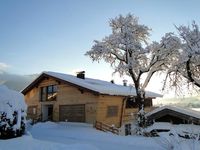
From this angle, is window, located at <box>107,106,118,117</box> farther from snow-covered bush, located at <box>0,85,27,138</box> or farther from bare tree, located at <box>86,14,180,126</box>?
snow-covered bush, located at <box>0,85,27,138</box>

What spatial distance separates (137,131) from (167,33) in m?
9.15

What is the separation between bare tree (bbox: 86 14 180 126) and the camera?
22.5 m

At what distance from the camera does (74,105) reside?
2731cm

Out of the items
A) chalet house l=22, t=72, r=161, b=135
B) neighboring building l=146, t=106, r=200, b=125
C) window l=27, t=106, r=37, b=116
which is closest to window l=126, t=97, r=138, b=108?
chalet house l=22, t=72, r=161, b=135

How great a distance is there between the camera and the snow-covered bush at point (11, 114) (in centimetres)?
956

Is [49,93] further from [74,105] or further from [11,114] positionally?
[11,114]

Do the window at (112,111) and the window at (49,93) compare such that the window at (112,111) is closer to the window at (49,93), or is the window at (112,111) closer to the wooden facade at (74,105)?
the wooden facade at (74,105)

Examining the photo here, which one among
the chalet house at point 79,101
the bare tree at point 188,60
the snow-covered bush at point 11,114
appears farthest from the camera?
the chalet house at point 79,101

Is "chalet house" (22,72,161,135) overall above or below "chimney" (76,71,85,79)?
below

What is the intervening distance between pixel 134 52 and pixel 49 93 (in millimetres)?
13194

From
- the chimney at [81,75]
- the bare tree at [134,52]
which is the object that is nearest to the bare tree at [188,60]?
the bare tree at [134,52]

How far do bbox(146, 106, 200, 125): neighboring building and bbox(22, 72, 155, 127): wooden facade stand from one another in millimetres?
10526

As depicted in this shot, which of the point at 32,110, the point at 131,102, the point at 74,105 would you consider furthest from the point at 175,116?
the point at 32,110

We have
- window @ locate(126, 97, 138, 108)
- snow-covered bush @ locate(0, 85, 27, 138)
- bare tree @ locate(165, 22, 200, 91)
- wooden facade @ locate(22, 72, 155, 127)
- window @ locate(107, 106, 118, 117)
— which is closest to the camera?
snow-covered bush @ locate(0, 85, 27, 138)
